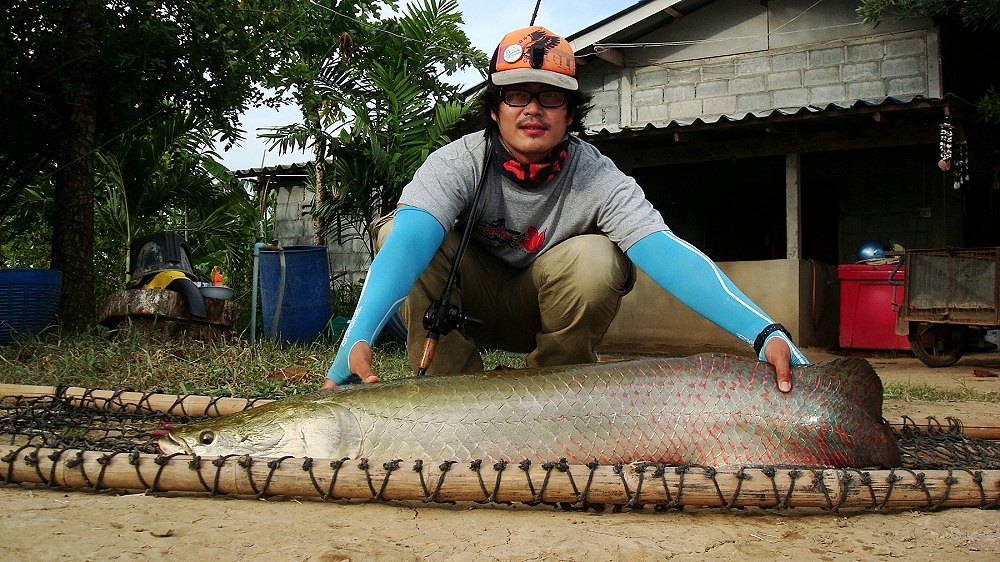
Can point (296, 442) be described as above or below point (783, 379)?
below

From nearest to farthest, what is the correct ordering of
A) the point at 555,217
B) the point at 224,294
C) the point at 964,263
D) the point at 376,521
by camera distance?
the point at 376,521 → the point at 555,217 → the point at 224,294 → the point at 964,263

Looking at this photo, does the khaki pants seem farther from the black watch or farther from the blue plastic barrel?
the blue plastic barrel

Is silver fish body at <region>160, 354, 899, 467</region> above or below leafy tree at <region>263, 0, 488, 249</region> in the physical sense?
below

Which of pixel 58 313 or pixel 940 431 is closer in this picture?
pixel 940 431

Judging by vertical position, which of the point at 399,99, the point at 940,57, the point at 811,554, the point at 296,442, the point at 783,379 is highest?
the point at 940,57

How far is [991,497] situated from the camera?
2037mm

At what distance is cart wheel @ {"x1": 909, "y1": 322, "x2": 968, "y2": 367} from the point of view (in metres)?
7.34

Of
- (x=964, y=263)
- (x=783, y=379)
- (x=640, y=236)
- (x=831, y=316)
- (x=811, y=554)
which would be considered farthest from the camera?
(x=831, y=316)

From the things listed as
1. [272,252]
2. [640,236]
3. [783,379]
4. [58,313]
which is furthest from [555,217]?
[58,313]

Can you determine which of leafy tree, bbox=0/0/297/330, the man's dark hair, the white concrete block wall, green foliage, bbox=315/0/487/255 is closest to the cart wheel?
the white concrete block wall

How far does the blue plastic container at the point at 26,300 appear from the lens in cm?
547

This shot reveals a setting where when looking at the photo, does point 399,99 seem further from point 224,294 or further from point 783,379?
point 783,379

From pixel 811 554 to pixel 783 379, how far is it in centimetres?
58

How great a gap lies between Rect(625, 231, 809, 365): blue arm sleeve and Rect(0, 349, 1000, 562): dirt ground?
59 cm
